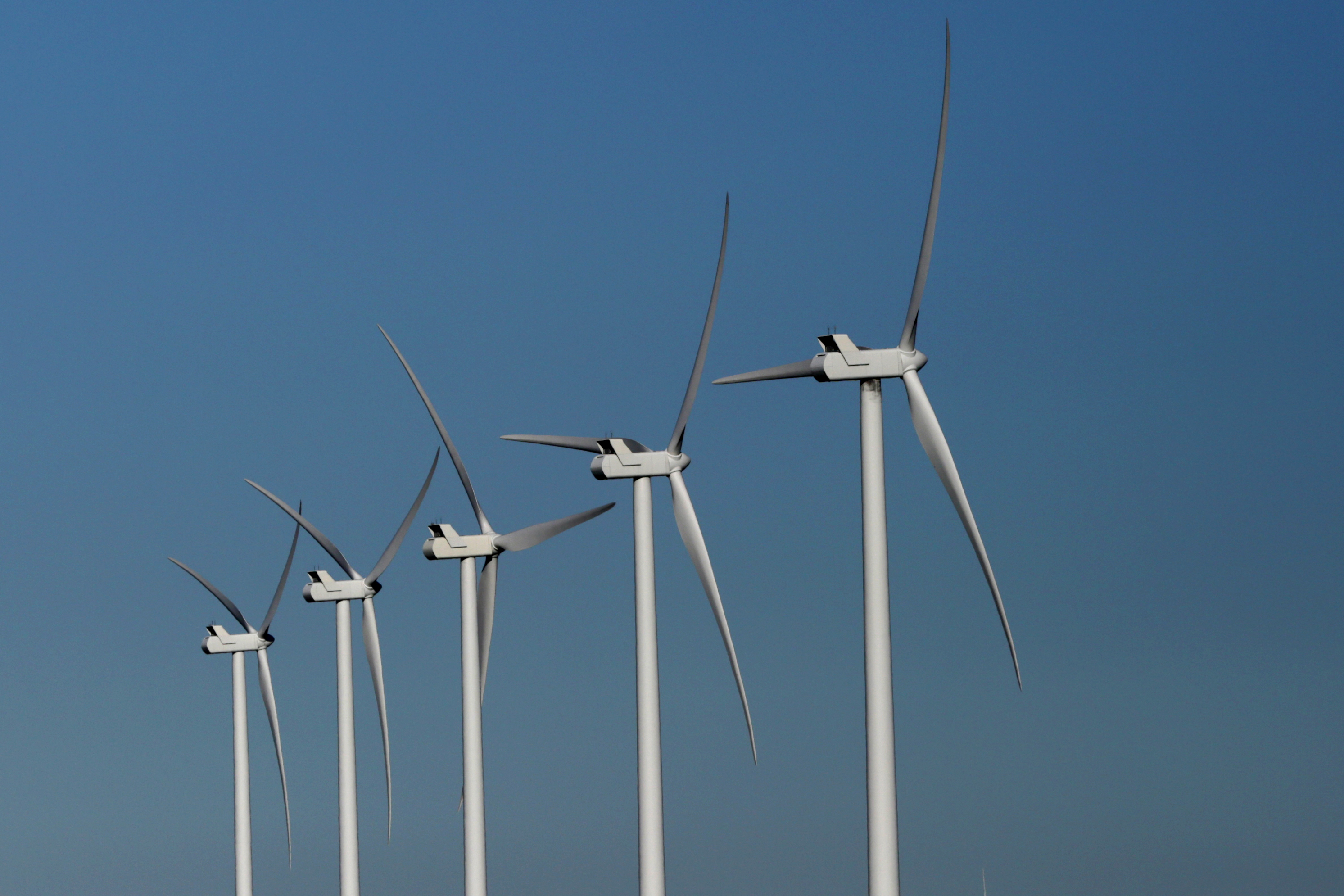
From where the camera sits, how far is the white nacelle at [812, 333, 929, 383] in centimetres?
4488

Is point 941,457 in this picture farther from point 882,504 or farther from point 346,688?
point 346,688

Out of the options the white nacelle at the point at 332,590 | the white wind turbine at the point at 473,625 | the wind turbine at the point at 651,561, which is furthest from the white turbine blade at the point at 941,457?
the white nacelle at the point at 332,590

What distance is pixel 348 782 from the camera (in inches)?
3083

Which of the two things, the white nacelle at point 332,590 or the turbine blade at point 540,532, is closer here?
the turbine blade at point 540,532

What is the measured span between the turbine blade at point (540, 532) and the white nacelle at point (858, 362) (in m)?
15.5

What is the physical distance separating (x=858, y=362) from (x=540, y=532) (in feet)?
68.7

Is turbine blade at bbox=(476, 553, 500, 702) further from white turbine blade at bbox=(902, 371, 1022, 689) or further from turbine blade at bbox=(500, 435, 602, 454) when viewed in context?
white turbine blade at bbox=(902, 371, 1022, 689)

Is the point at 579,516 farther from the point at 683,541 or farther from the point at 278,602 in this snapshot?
the point at 278,602

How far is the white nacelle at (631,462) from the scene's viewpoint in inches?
2221

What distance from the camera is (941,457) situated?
44.0 metres

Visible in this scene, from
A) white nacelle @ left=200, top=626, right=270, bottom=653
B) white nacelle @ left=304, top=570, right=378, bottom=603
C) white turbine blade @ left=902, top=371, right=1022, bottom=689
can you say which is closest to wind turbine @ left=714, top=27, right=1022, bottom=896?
white turbine blade @ left=902, top=371, right=1022, bottom=689

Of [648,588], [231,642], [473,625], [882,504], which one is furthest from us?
[231,642]

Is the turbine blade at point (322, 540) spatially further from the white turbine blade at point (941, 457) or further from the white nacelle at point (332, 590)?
the white turbine blade at point (941, 457)

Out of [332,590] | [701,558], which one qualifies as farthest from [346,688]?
[701,558]
